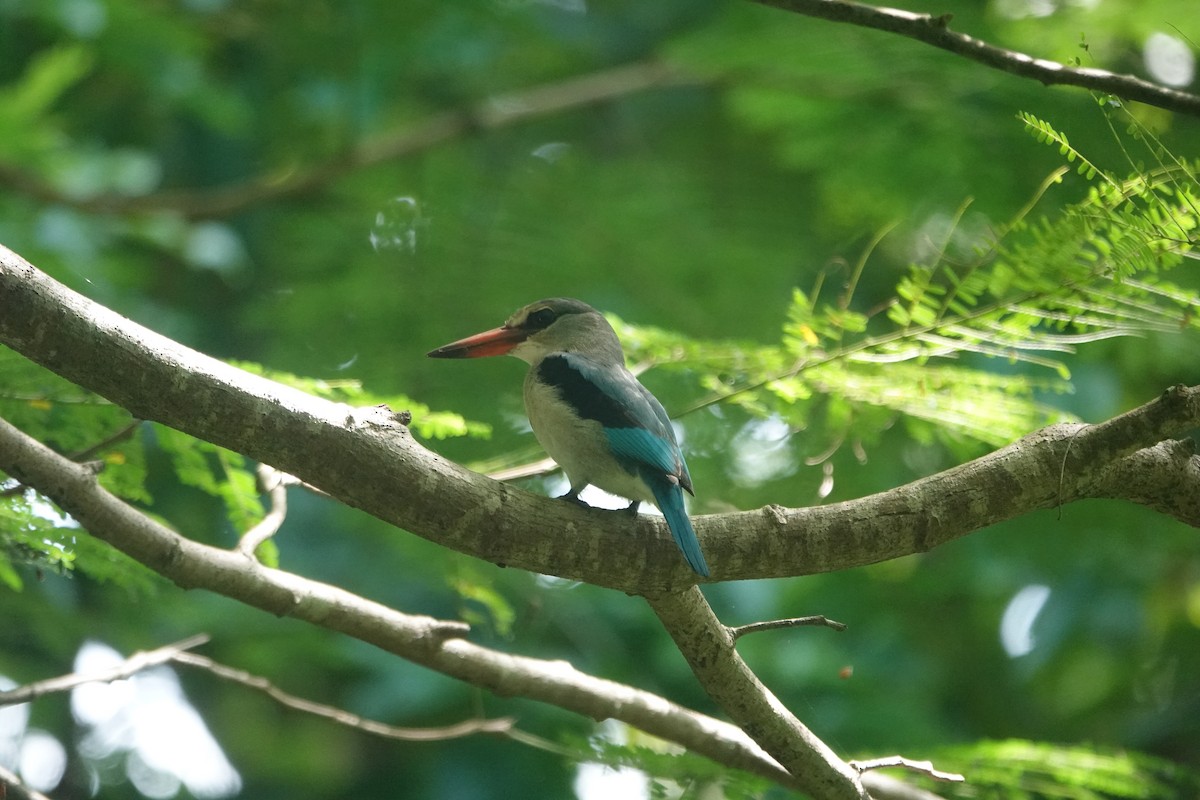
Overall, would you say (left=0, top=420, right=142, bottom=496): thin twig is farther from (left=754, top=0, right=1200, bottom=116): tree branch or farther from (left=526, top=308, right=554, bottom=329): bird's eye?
(left=754, top=0, right=1200, bottom=116): tree branch

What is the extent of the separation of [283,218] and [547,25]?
219 centimetres

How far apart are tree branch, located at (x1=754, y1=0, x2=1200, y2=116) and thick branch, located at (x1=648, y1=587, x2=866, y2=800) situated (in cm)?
153

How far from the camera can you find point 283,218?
775 cm

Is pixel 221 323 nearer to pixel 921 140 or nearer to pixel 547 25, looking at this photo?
pixel 547 25

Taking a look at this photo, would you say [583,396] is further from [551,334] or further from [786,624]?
[786,624]

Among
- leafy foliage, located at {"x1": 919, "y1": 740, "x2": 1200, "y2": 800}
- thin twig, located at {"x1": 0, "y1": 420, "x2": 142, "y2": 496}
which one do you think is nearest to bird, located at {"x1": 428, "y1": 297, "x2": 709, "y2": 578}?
thin twig, located at {"x1": 0, "y1": 420, "x2": 142, "y2": 496}

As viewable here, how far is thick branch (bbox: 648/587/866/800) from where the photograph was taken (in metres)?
2.94

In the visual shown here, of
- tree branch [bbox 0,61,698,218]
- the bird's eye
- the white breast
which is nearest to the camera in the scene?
the white breast

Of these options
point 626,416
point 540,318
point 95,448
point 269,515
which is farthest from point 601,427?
point 95,448

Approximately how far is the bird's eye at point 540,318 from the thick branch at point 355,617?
136 cm

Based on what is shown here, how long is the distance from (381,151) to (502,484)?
15.7 feet

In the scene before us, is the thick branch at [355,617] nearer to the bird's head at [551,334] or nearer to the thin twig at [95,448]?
the thin twig at [95,448]

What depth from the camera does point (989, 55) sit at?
3.00 metres

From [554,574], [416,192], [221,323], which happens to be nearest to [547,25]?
[416,192]
